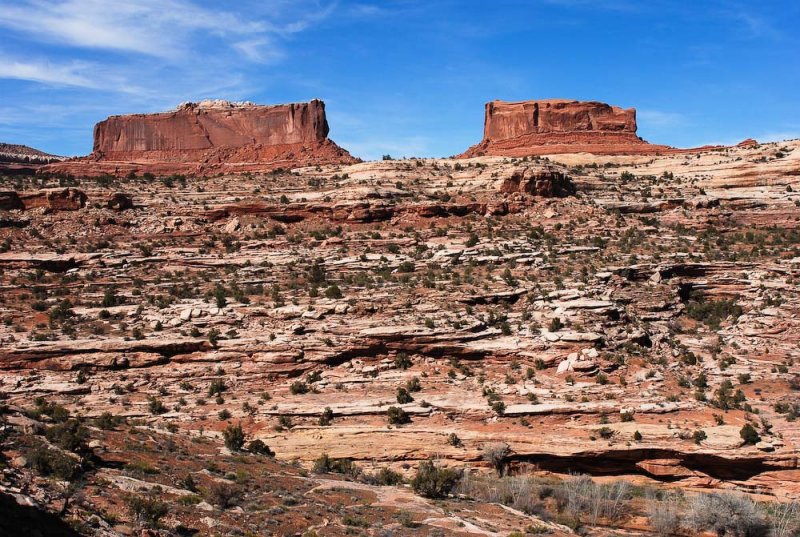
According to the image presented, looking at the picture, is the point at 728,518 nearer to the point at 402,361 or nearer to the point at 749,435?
the point at 749,435

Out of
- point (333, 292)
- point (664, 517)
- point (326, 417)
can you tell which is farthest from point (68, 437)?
point (333, 292)

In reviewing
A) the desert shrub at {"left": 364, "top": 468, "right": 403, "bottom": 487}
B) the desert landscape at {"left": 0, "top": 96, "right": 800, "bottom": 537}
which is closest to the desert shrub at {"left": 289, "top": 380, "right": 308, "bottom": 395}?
the desert landscape at {"left": 0, "top": 96, "right": 800, "bottom": 537}

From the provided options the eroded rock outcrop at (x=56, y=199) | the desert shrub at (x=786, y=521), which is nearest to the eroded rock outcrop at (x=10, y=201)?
the eroded rock outcrop at (x=56, y=199)

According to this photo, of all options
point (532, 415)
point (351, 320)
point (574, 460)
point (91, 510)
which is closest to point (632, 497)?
point (574, 460)

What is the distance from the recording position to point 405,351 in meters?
30.2

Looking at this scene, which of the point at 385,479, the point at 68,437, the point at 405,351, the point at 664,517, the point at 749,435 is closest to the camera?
the point at 68,437

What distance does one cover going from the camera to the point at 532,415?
2600cm

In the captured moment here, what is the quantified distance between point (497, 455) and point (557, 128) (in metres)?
42.6

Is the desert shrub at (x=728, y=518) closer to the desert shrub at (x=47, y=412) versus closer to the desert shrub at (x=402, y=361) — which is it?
the desert shrub at (x=402, y=361)

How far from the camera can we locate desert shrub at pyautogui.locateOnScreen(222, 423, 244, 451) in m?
23.6

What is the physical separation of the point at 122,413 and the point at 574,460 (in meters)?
15.9

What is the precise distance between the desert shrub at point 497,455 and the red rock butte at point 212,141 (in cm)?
3381

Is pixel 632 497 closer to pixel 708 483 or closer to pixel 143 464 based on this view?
pixel 708 483

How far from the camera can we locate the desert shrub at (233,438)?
2361cm
